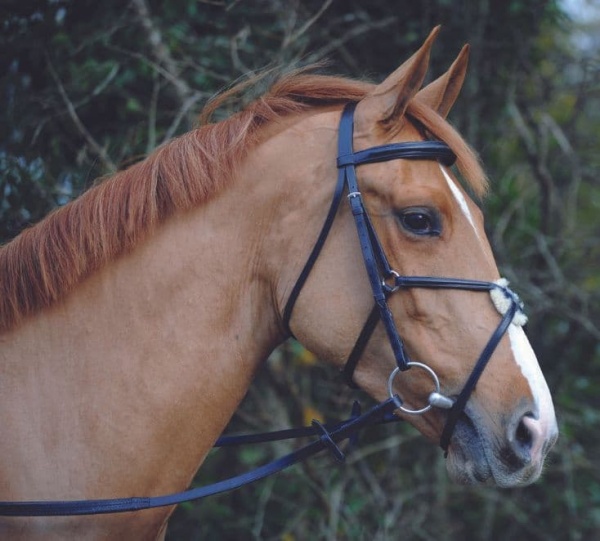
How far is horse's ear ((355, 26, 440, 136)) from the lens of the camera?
195cm

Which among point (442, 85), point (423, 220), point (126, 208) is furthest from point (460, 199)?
point (126, 208)

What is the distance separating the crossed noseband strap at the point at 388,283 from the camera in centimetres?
187

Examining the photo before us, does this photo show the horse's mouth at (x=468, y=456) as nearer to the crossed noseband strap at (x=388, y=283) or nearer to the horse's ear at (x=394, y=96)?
the crossed noseband strap at (x=388, y=283)

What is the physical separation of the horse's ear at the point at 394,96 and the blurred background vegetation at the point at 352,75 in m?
0.99

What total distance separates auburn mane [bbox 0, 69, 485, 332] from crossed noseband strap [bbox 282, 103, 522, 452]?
225 mm

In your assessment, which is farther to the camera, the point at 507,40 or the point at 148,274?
the point at 507,40

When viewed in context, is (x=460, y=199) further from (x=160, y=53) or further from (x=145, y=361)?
(x=160, y=53)

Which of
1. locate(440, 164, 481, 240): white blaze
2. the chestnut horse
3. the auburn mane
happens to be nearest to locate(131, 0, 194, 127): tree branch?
the auburn mane

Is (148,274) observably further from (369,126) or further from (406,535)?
(406,535)

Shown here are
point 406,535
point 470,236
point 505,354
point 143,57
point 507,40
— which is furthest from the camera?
point 507,40

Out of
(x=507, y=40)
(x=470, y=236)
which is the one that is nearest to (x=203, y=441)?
(x=470, y=236)

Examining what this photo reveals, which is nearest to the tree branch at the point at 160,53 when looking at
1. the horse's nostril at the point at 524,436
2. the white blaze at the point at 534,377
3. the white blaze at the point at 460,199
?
the white blaze at the point at 460,199

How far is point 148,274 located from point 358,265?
26.1 inches

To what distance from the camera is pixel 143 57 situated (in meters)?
3.48
